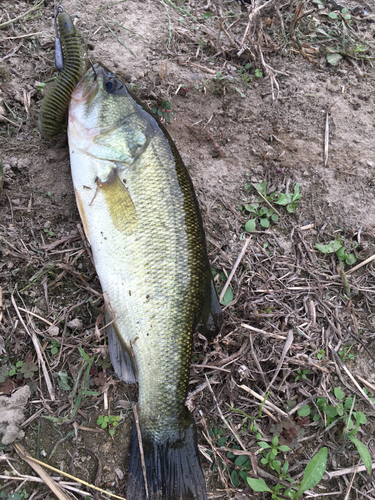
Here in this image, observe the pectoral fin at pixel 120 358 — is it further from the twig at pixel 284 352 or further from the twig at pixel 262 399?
the twig at pixel 284 352

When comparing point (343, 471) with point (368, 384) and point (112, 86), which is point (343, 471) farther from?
point (112, 86)

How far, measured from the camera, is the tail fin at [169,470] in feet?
7.41

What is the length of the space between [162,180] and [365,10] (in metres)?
3.77

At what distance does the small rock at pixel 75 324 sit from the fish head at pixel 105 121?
1335 mm

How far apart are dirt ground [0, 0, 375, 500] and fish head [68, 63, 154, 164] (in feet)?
1.25

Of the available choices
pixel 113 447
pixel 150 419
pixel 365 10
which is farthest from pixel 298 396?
pixel 365 10

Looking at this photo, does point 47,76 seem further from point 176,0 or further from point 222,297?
point 222,297

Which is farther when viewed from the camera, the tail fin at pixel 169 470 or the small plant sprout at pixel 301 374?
the small plant sprout at pixel 301 374

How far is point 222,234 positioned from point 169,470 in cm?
195

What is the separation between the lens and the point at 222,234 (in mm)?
3119

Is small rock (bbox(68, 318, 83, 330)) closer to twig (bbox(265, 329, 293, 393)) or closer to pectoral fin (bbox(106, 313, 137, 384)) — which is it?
pectoral fin (bbox(106, 313, 137, 384))

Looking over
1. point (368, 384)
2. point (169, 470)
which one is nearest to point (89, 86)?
point (169, 470)

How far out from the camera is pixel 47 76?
9.99 feet

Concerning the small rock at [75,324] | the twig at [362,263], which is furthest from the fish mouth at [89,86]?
the twig at [362,263]
